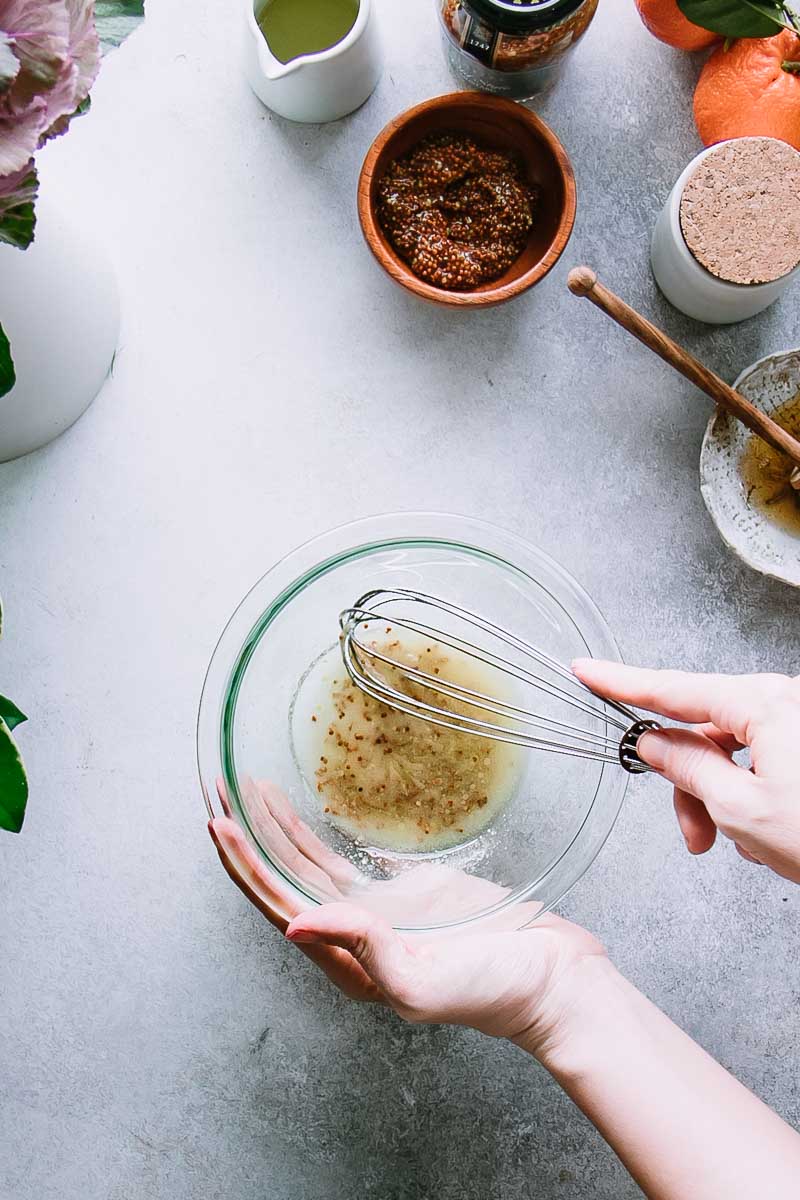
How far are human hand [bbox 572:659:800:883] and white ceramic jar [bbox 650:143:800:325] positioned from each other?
380 mm

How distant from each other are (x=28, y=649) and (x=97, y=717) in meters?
0.09

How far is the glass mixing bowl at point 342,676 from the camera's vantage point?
32.5 inches

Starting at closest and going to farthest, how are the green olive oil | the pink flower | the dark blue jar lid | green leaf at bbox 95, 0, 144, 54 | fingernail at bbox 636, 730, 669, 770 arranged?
1. the pink flower
2. green leaf at bbox 95, 0, 144, 54
3. fingernail at bbox 636, 730, 669, 770
4. the dark blue jar lid
5. the green olive oil

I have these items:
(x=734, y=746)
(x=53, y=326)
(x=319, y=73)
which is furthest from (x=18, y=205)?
(x=734, y=746)

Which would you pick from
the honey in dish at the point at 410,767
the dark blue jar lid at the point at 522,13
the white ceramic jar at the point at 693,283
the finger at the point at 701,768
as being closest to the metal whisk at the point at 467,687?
the honey in dish at the point at 410,767

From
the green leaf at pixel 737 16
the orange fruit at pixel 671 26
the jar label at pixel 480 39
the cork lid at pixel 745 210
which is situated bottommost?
the cork lid at pixel 745 210

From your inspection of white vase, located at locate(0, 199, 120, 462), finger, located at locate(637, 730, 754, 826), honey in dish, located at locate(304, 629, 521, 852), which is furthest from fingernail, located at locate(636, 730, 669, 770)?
white vase, located at locate(0, 199, 120, 462)

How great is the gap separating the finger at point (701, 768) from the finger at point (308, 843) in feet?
1.01

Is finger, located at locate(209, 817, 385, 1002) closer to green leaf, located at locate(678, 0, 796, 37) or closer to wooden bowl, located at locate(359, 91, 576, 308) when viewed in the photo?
wooden bowl, located at locate(359, 91, 576, 308)

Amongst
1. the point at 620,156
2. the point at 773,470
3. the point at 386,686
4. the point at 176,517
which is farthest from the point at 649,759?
the point at 620,156

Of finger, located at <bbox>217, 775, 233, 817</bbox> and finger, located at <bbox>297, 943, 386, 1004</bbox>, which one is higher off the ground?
finger, located at <bbox>217, 775, 233, 817</bbox>

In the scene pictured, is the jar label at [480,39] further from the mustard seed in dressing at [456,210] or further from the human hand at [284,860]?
the human hand at [284,860]

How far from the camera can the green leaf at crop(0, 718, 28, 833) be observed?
0.62 meters

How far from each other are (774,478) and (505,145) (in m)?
0.39
